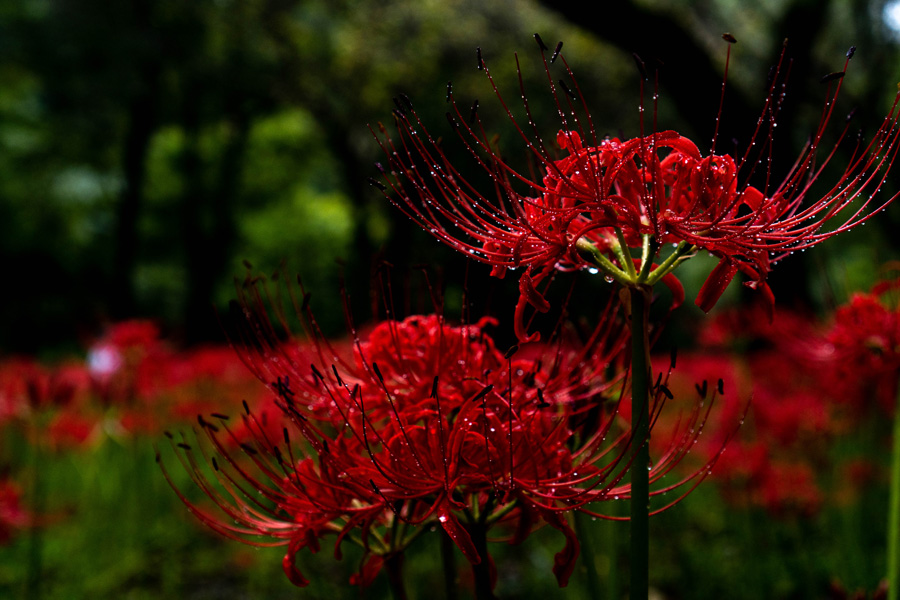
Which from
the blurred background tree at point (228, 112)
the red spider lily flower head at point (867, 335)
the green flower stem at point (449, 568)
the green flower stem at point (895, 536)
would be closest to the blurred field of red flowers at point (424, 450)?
the red spider lily flower head at point (867, 335)

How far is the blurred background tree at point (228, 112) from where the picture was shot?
10539 mm

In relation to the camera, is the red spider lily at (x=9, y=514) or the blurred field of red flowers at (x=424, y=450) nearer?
the blurred field of red flowers at (x=424, y=450)

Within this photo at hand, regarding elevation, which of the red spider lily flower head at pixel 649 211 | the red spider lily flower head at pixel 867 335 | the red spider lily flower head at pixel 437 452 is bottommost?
the red spider lily flower head at pixel 437 452

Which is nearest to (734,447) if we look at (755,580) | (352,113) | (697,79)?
(755,580)

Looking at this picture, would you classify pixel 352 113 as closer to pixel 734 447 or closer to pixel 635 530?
pixel 734 447

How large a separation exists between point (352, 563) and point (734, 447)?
6.69 feet

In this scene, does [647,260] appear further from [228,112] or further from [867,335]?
[228,112]

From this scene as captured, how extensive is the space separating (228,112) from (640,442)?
14403 mm

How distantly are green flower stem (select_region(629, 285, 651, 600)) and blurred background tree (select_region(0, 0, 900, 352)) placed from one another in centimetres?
560

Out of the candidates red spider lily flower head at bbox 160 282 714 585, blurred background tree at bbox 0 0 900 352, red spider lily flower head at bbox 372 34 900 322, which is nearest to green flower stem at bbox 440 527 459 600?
red spider lily flower head at bbox 160 282 714 585

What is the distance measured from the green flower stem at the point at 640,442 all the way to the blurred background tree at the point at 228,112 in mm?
5600

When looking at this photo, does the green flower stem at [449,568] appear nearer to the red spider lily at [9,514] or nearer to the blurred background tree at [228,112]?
the red spider lily at [9,514]

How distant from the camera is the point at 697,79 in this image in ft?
18.1

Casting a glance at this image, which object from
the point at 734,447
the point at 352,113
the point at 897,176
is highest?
the point at 352,113
